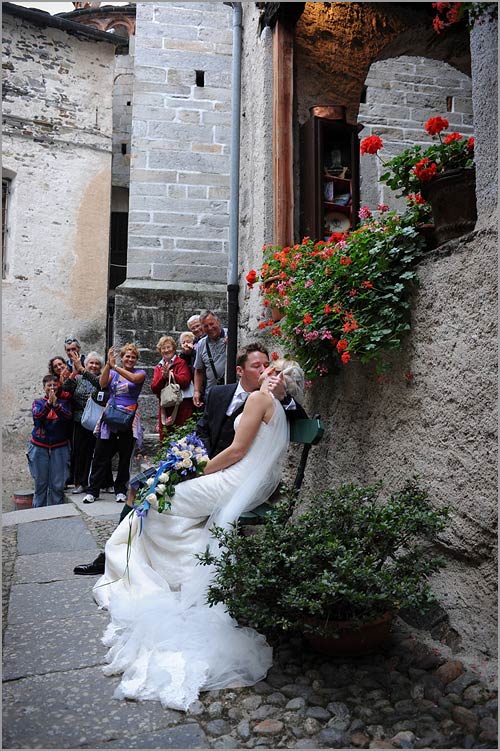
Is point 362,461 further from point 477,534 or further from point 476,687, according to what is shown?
point 476,687

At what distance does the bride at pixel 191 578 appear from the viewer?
2578 mm

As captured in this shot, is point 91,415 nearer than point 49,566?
No

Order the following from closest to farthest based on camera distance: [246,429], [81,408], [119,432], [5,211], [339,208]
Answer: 1. [246,429]
2. [339,208]
3. [119,432]
4. [81,408]
5. [5,211]

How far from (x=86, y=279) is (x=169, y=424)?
623cm

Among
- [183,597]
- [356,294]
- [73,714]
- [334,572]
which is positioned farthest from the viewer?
[356,294]

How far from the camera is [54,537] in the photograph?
17.2 ft

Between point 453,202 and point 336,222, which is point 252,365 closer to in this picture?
point 453,202

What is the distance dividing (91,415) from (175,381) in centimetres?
134

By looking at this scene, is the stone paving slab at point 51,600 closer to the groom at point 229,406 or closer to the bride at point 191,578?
the bride at point 191,578

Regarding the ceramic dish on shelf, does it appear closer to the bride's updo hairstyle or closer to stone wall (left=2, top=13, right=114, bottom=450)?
the bride's updo hairstyle

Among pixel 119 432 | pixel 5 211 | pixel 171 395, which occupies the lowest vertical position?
pixel 119 432

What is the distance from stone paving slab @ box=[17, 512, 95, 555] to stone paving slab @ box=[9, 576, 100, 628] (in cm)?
92

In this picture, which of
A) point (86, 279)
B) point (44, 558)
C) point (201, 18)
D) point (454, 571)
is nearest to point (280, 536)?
point (454, 571)

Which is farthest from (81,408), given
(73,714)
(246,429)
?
(73,714)
